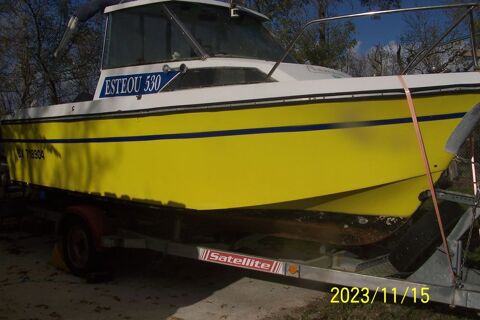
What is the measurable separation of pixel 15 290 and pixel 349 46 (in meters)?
9.25

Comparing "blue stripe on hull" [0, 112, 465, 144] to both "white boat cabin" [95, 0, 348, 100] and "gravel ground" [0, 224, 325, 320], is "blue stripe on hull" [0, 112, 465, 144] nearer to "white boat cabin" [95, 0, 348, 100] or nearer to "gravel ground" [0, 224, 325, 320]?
"white boat cabin" [95, 0, 348, 100]

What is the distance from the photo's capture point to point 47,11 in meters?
14.2

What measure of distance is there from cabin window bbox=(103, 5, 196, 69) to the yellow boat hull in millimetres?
785

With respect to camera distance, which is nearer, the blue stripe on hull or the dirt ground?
the blue stripe on hull

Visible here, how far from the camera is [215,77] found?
14.8 ft

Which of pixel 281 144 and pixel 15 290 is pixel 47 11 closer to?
pixel 15 290

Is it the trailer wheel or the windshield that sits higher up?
the windshield

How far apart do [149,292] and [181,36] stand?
7.79ft

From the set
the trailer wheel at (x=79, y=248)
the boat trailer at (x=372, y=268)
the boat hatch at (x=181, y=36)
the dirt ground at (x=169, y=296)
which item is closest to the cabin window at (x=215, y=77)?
the boat hatch at (x=181, y=36)

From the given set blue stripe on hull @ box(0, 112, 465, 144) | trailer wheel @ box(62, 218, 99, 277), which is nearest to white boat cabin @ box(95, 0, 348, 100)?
blue stripe on hull @ box(0, 112, 465, 144)

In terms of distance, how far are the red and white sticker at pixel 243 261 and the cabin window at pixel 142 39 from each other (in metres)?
1.78

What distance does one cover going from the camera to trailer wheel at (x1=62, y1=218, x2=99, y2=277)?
5.03 meters
